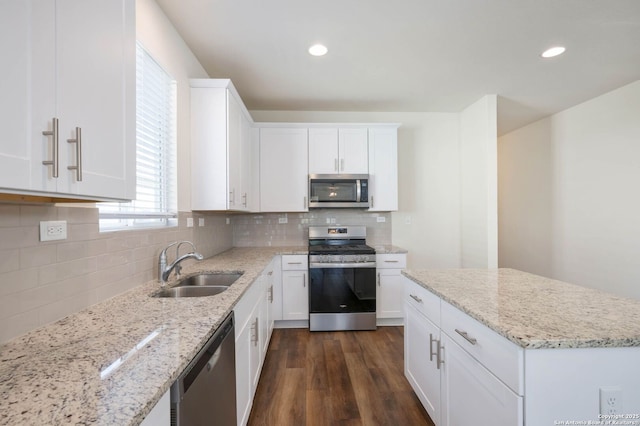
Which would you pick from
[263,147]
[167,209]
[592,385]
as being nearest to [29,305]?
[167,209]

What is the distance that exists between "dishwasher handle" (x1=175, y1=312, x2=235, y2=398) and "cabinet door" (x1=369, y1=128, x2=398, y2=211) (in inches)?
94.6

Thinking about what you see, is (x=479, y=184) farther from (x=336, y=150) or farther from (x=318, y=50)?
(x=318, y=50)

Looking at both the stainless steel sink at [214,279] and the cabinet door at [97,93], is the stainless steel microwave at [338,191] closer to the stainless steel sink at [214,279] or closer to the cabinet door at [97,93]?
the stainless steel sink at [214,279]

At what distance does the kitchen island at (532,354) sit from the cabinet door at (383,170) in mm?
1887

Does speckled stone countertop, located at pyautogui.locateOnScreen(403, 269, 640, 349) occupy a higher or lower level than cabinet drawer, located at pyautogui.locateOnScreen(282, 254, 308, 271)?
higher

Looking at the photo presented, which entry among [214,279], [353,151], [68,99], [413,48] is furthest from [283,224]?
[68,99]

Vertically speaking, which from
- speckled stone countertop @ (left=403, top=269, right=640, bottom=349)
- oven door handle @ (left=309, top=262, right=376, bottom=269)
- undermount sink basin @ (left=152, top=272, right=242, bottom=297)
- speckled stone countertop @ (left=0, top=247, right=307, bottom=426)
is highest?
speckled stone countertop @ (left=403, top=269, right=640, bottom=349)

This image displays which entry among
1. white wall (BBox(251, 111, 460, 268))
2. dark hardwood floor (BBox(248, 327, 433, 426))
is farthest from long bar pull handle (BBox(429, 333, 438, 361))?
white wall (BBox(251, 111, 460, 268))

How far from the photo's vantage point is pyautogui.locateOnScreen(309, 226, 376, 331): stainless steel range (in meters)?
2.94

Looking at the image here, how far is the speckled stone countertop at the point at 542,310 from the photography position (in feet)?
2.81

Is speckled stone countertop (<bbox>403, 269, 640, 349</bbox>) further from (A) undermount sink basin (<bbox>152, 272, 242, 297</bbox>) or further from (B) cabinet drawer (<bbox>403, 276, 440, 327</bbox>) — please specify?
(A) undermount sink basin (<bbox>152, 272, 242, 297</bbox>)

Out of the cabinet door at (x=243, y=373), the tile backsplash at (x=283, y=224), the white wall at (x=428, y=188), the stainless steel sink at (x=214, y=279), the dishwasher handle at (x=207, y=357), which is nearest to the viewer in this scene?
the dishwasher handle at (x=207, y=357)

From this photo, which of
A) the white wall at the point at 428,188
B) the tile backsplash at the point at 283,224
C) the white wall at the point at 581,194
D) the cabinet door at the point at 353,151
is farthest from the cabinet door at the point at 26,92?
the white wall at the point at 581,194

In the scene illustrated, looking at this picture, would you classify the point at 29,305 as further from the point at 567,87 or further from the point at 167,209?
the point at 567,87
